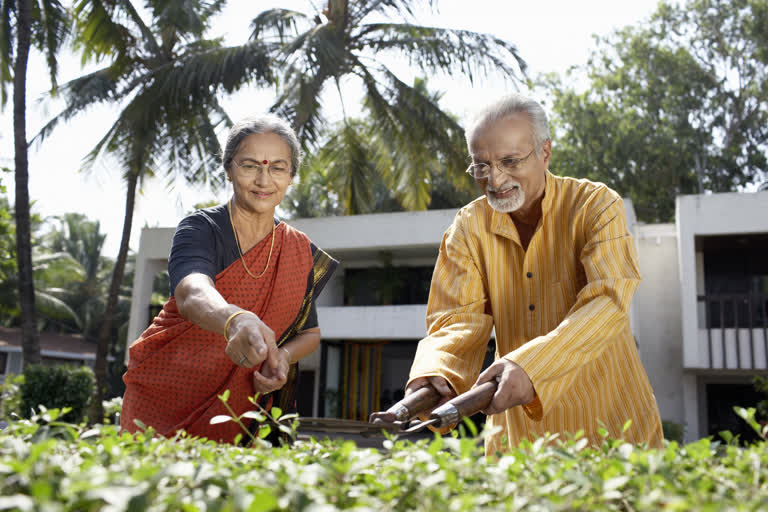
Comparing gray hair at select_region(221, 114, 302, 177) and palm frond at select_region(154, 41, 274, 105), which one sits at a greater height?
palm frond at select_region(154, 41, 274, 105)

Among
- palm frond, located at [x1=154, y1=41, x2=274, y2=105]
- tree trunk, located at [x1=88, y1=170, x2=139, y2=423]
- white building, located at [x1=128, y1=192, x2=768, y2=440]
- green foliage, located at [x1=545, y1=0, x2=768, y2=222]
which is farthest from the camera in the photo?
green foliage, located at [x1=545, y1=0, x2=768, y2=222]

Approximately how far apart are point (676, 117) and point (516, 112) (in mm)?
23560

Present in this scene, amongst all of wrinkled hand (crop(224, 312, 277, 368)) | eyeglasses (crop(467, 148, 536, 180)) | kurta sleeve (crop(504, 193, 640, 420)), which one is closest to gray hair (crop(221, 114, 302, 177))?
eyeglasses (crop(467, 148, 536, 180))

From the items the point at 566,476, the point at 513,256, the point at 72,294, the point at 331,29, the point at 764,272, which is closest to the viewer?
the point at 566,476

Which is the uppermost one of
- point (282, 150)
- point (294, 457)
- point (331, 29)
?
point (331, 29)

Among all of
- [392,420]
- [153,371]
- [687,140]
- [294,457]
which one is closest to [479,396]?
[392,420]

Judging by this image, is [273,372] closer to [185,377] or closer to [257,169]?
[185,377]

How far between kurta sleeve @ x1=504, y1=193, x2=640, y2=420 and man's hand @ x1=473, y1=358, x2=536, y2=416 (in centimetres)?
2

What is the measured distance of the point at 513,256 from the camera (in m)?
2.46

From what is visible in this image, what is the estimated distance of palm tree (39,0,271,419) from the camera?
12.6 meters

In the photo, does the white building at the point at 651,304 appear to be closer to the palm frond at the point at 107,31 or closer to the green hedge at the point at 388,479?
the palm frond at the point at 107,31

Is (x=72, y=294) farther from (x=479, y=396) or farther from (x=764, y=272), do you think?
(x=479, y=396)

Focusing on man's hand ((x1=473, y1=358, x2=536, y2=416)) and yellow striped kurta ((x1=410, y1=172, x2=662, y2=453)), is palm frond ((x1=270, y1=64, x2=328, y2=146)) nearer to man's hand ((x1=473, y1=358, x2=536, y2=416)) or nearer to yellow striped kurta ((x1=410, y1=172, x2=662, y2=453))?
yellow striped kurta ((x1=410, y1=172, x2=662, y2=453))

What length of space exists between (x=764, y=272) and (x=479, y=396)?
16313mm
